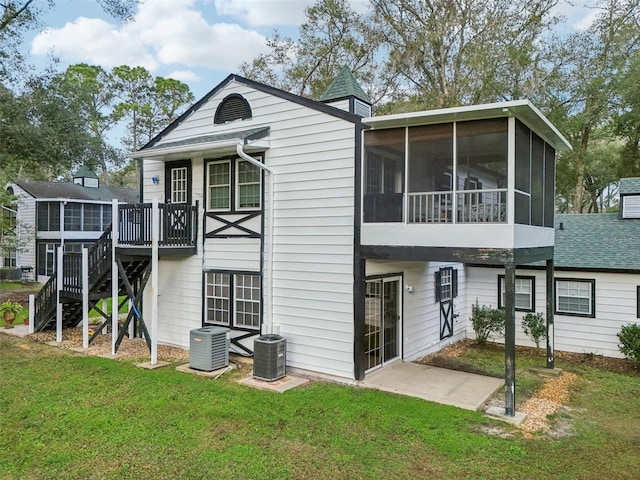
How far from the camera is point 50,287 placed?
11680mm

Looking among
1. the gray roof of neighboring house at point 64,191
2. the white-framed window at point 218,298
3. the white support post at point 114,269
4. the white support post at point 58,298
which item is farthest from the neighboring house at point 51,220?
the white-framed window at point 218,298

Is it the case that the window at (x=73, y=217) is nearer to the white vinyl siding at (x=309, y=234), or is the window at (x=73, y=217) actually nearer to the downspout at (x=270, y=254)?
the white vinyl siding at (x=309, y=234)

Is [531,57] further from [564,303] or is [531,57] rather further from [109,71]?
[109,71]

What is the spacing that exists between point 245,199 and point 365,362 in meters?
4.22

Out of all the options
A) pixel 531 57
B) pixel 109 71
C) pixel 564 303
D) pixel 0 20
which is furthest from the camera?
pixel 109 71

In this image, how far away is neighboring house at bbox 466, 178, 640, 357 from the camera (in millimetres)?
10336

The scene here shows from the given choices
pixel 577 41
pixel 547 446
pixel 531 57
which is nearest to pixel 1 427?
pixel 547 446

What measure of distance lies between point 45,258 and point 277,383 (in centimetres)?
2138

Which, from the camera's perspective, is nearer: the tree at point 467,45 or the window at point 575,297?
the window at point 575,297

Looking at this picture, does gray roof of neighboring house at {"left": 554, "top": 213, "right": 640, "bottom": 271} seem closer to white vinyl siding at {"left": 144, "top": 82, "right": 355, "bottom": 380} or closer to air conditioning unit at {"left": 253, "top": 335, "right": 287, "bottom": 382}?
white vinyl siding at {"left": 144, "top": 82, "right": 355, "bottom": 380}

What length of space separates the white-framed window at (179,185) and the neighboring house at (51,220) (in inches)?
584

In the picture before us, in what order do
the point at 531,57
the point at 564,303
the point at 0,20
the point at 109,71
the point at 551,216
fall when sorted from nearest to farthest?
the point at 551,216
the point at 564,303
the point at 0,20
the point at 531,57
the point at 109,71

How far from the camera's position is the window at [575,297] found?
10711mm

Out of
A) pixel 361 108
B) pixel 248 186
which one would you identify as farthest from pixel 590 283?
pixel 248 186
